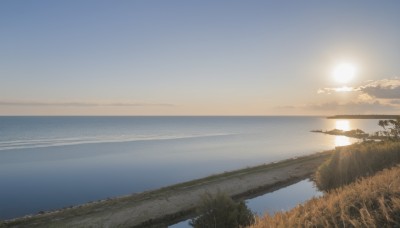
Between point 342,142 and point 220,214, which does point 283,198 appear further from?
point 342,142

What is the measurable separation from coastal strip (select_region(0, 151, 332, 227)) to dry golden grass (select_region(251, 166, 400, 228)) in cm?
1253

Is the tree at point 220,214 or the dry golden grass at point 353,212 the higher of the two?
the dry golden grass at point 353,212

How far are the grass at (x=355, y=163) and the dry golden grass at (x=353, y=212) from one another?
65.8ft

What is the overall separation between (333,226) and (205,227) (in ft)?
40.5

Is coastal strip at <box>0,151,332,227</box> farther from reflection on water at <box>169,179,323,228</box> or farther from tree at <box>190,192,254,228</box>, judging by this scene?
tree at <box>190,192,254,228</box>

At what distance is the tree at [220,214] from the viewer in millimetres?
19625

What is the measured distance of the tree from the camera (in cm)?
1962

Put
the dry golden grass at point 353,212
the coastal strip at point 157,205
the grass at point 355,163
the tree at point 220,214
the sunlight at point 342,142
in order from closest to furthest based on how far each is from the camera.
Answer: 1. the dry golden grass at point 353,212
2. the tree at point 220,214
3. the coastal strip at point 157,205
4. the grass at point 355,163
5. the sunlight at point 342,142

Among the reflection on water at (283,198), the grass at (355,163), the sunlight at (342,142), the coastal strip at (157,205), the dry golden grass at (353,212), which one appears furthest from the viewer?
the sunlight at (342,142)

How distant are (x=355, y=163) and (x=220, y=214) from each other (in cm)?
1620

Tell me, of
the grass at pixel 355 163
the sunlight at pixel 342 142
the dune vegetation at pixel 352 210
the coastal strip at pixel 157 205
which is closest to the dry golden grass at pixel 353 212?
the dune vegetation at pixel 352 210

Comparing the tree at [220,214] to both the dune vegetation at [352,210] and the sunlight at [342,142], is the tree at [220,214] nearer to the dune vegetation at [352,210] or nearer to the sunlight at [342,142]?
the dune vegetation at [352,210]

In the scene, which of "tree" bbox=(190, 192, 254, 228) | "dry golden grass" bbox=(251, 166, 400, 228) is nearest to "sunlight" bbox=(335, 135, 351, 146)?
"tree" bbox=(190, 192, 254, 228)

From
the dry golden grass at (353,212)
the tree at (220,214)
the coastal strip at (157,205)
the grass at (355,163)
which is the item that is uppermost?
the dry golden grass at (353,212)
